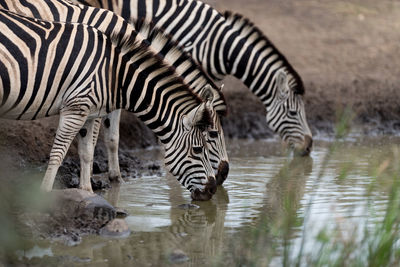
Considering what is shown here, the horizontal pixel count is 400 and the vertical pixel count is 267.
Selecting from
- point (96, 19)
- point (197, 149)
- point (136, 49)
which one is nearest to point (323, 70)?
point (96, 19)

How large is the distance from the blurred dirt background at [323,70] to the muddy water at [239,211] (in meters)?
1.33

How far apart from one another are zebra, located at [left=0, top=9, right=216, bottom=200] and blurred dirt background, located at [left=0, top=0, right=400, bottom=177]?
207cm

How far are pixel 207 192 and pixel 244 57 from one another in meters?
3.67

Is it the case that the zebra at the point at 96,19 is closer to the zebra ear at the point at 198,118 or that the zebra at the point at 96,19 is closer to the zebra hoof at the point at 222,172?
the zebra hoof at the point at 222,172

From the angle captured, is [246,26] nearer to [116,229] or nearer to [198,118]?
[198,118]

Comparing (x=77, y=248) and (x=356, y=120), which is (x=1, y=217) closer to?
(x=77, y=248)

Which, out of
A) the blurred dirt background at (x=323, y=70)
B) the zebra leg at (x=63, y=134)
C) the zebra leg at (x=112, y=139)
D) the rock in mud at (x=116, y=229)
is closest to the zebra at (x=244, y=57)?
the blurred dirt background at (x=323, y=70)

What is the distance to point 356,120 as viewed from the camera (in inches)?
503

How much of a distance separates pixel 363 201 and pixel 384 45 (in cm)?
800

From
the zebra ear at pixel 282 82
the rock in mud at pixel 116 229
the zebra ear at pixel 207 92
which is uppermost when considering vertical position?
the zebra ear at pixel 282 82

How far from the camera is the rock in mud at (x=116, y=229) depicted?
6219 millimetres

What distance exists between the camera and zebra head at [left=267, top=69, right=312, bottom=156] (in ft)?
35.6

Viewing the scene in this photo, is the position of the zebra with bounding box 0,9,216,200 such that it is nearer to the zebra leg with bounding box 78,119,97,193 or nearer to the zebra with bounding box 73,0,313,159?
the zebra leg with bounding box 78,119,97,193

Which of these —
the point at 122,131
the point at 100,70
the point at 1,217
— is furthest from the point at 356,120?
the point at 1,217
